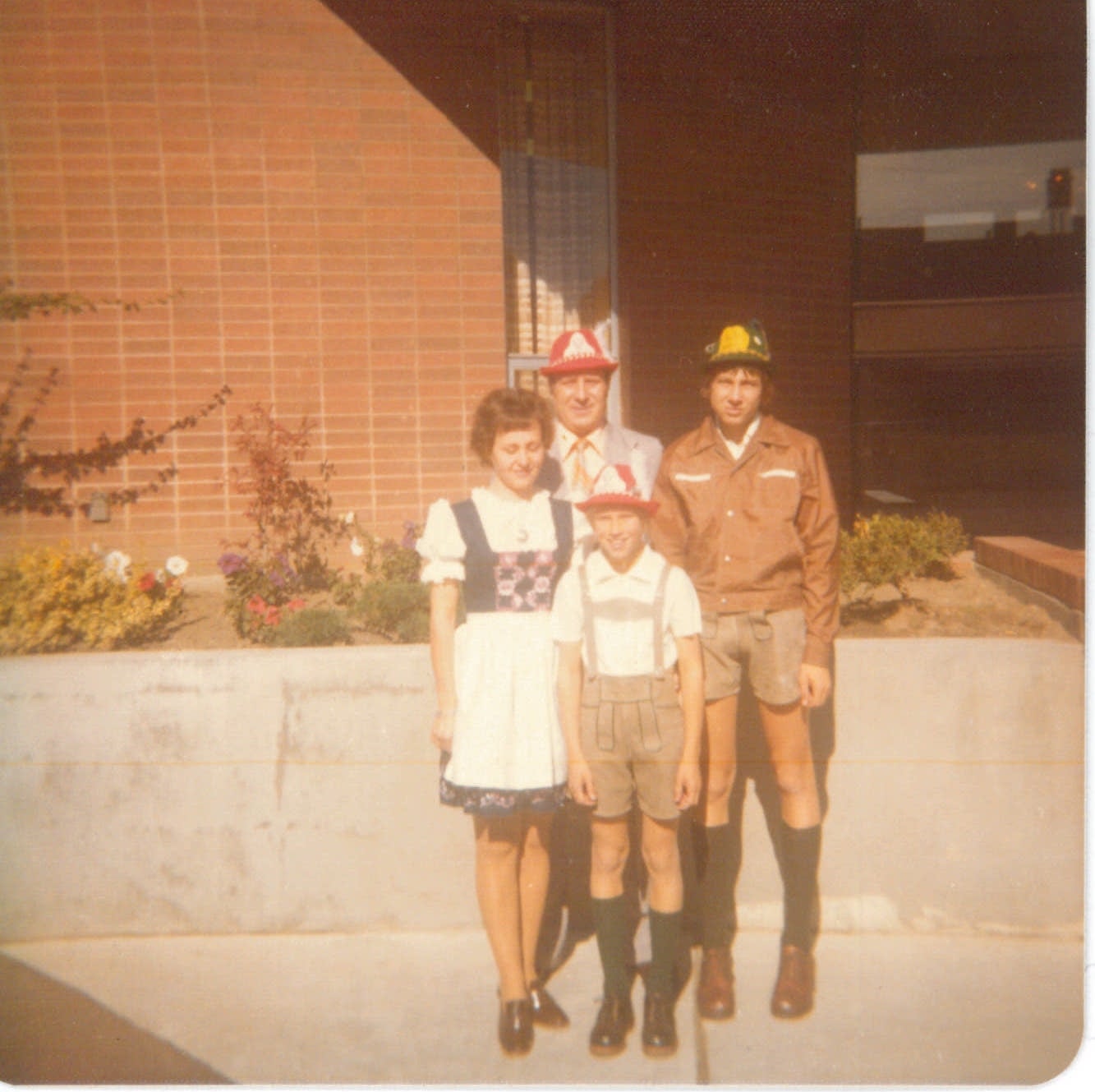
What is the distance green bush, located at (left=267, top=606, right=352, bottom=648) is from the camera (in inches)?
153

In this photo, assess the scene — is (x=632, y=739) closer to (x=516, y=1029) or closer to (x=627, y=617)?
(x=627, y=617)

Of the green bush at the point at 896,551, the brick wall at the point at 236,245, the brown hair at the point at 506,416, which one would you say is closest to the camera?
the brown hair at the point at 506,416

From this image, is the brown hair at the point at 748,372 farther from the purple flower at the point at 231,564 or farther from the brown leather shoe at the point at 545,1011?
the purple flower at the point at 231,564

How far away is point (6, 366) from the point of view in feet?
16.1

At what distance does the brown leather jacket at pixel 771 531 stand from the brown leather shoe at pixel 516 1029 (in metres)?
1.22

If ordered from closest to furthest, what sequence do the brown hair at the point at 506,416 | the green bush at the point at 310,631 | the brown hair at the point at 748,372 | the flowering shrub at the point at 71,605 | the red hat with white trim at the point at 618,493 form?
the red hat with white trim at the point at 618,493 < the brown hair at the point at 506,416 < the brown hair at the point at 748,372 < the flowering shrub at the point at 71,605 < the green bush at the point at 310,631

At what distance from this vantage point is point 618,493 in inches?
105

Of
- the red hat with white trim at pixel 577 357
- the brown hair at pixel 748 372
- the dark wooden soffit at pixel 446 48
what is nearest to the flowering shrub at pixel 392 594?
the red hat with white trim at pixel 577 357

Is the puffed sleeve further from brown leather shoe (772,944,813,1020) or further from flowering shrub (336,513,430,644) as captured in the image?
brown leather shoe (772,944,813,1020)

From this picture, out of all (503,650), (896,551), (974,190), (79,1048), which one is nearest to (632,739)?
(503,650)

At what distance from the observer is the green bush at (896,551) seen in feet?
14.5

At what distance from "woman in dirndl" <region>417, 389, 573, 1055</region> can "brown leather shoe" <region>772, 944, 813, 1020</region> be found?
734 mm

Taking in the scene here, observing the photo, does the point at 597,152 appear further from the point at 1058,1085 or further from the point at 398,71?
the point at 1058,1085

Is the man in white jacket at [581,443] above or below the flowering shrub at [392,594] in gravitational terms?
above
